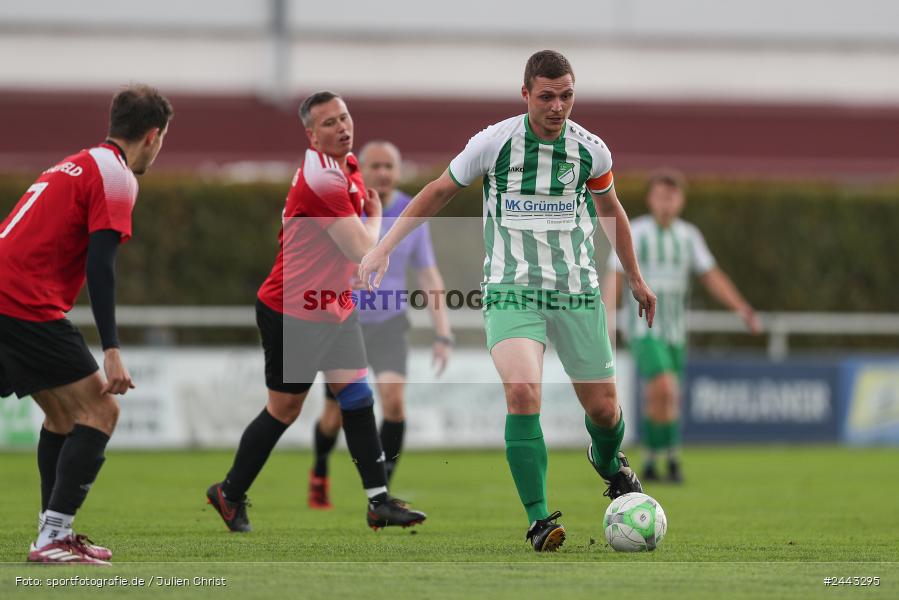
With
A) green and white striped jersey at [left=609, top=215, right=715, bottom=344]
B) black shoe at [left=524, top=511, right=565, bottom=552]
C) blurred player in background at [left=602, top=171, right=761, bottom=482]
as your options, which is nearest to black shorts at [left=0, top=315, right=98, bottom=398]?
black shoe at [left=524, top=511, right=565, bottom=552]

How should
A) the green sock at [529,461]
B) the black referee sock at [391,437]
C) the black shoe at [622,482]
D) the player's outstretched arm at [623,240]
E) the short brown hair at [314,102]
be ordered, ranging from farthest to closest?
the black referee sock at [391,437]
the short brown hair at [314,102]
the black shoe at [622,482]
the player's outstretched arm at [623,240]
the green sock at [529,461]

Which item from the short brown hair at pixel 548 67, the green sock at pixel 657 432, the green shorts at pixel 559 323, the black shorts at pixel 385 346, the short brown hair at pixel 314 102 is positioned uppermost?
the short brown hair at pixel 548 67

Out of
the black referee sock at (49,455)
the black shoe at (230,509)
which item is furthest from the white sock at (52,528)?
the black shoe at (230,509)

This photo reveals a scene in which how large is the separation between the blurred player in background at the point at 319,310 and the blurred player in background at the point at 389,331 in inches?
59.5

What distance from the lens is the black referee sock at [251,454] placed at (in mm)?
7516

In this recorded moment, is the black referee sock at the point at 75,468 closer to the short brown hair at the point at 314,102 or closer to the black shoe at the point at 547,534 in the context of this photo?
the black shoe at the point at 547,534

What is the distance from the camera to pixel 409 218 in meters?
6.77

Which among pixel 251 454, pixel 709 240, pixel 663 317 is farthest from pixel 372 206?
pixel 709 240

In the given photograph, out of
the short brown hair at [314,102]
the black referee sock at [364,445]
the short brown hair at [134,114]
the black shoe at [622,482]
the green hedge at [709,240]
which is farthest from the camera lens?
the green hedge at [709,240]

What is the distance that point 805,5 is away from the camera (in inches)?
1110

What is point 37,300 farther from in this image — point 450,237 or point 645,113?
point 645,113

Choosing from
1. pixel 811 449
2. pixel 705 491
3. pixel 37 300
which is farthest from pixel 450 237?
pixel 37 300

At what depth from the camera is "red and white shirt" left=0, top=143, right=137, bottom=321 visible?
19.4 ft

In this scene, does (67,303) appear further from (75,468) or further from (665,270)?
(665,270)
